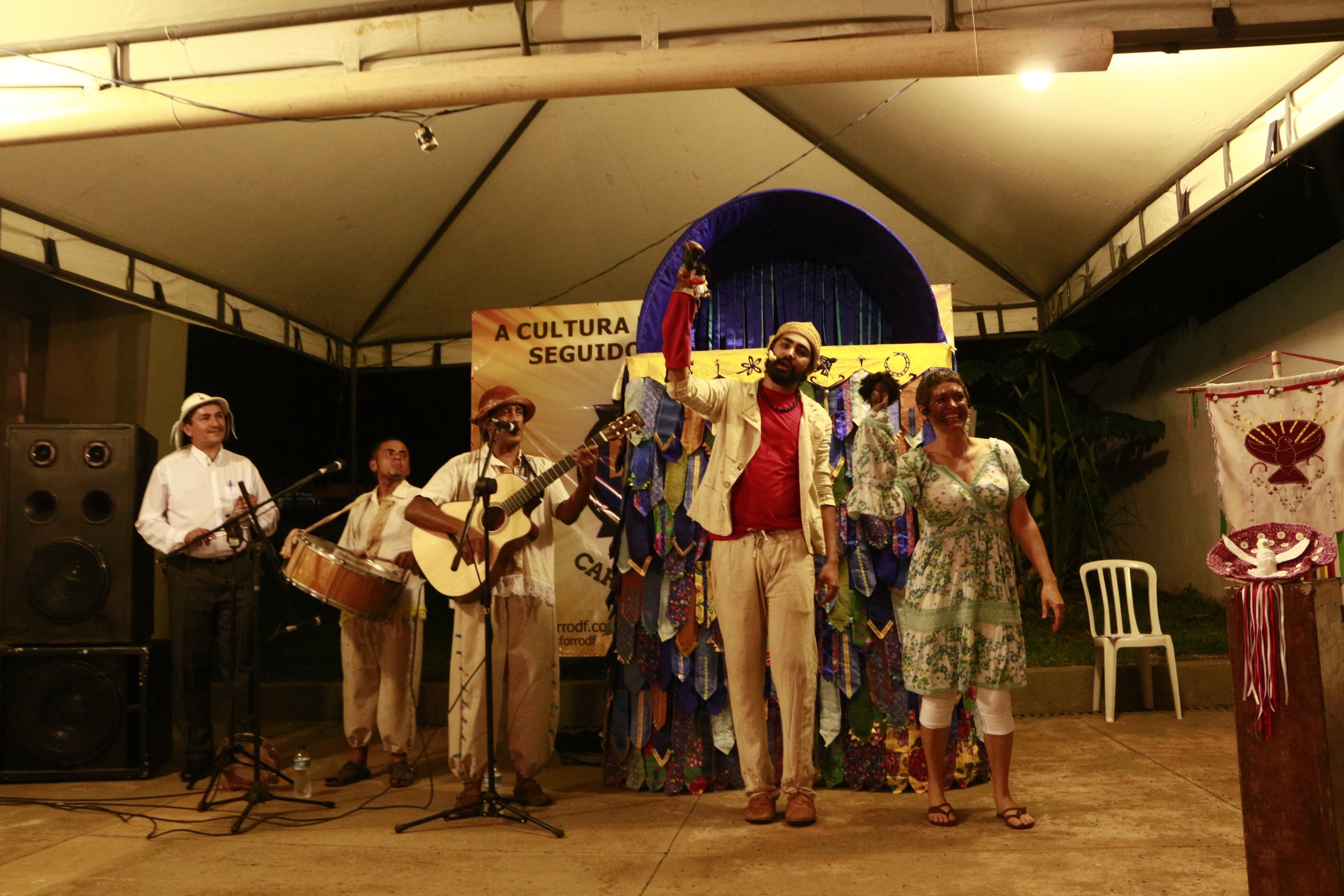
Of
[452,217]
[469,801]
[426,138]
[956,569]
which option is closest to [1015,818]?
[956,569]

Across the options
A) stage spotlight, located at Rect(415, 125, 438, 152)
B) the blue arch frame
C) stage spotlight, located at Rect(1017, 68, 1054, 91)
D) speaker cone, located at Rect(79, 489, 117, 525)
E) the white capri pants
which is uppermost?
stage spotlight, located at Rect(1017, 68, 1054, 91)

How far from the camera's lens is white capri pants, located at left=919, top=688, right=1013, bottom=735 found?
4215 millimetres

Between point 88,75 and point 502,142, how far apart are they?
3.03 m

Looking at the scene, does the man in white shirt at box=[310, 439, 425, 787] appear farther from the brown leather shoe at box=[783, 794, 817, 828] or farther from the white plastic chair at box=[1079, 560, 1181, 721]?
the white plastic chair at box=[1079, 560, 1181, 721]

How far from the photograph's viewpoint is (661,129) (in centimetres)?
768

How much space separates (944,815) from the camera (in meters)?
4.26

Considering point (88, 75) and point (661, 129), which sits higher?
point (661, 129)

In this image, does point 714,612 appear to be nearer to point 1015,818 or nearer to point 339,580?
point 1015,818

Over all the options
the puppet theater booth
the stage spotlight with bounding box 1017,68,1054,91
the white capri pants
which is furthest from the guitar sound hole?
the stage spotlight with bounding box 1017,68,1054,91

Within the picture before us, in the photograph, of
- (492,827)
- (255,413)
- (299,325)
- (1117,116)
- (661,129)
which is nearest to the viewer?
(492,827)

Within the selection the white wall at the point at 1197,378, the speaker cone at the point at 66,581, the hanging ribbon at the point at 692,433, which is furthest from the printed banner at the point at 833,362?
the white wall at the point at 1197,378

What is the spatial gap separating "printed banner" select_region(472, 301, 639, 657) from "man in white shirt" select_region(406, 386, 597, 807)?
198 centimetres

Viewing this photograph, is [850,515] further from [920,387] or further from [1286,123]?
[1286,123]

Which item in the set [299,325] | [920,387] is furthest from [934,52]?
[299,325]
